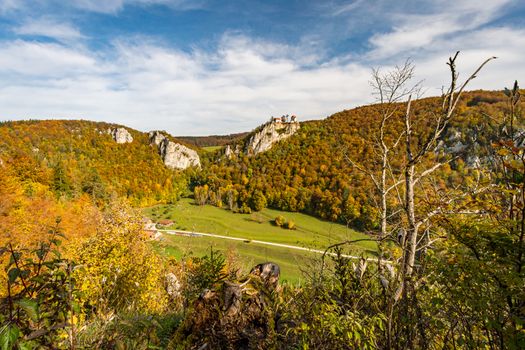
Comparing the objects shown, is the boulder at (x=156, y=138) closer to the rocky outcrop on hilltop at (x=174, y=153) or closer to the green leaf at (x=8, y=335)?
the rocky outcrop on hilltop at (x=174, y=153)

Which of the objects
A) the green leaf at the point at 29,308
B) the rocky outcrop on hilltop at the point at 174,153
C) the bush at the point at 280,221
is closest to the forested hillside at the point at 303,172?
the bush at the point at 280,221

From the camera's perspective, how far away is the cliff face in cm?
13962

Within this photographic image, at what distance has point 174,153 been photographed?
498 feet

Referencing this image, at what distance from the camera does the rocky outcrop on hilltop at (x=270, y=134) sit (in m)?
140

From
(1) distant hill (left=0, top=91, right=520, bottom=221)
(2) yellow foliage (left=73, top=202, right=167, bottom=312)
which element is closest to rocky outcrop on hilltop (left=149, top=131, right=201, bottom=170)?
(1) distant hill (left=0, top=91, right=520, bottom=221)

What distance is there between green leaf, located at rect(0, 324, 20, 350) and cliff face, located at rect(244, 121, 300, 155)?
138m

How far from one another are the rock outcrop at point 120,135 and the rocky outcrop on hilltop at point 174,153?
13528 mm

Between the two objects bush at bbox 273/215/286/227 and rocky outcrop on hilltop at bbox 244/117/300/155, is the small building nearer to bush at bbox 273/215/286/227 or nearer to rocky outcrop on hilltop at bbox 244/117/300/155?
bush at bbox 273/215/286/227

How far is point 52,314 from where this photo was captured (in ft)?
6.86

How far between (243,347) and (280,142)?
134m

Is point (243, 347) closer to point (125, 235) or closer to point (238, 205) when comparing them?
point (125, 235)

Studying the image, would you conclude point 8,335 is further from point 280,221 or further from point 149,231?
point 280,221

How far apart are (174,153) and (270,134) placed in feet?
177

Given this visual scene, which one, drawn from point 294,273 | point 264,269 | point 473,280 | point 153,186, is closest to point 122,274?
point 264,269
